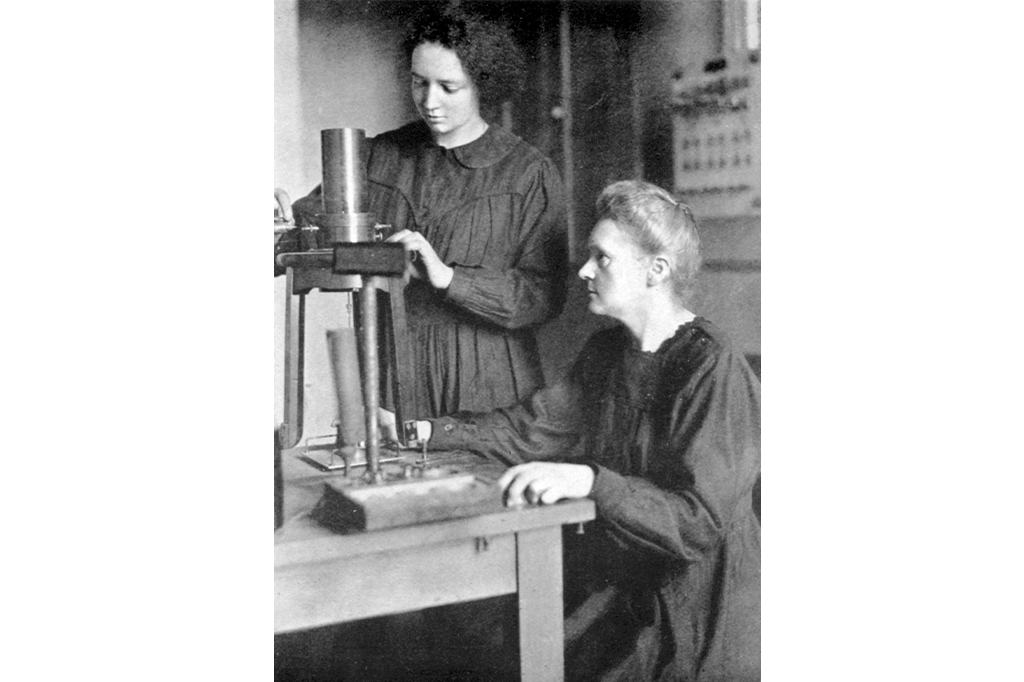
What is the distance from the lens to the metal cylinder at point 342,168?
1979 millimetres

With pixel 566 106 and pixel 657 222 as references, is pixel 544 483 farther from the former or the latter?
pixel 566 106

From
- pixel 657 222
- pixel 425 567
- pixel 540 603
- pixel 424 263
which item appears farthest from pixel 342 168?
pixel 540 603

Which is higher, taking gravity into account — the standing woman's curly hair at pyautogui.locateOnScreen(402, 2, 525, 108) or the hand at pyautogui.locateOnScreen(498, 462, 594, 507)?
the standing woman's curly hair at pyautogui.locateOnScreen(402, 2, 525, 108)

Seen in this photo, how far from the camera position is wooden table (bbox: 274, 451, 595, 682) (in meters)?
1.95

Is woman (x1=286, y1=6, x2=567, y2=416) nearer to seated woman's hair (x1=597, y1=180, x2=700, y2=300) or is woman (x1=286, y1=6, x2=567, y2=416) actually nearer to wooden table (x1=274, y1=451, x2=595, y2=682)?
seated woman's hair (x1=597, y1=180, x2=700, y2=300)

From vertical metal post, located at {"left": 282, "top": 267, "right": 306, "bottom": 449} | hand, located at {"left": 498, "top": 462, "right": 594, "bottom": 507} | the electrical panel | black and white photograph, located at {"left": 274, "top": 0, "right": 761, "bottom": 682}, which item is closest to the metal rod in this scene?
black and white photograph, located at {"left": 274, "top": 0, "right": 761, "bottom": 682}

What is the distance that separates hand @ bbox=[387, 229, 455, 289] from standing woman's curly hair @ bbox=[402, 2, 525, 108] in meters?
0.27

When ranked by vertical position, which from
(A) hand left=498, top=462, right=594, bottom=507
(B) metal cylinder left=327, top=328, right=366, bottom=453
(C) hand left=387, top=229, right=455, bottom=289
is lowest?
(A) hand left=498, top=462, right=594, bottom=507

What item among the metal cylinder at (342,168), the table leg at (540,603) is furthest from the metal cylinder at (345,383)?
the table leg at (540,603)

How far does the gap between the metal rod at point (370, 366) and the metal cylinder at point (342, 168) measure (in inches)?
5.4
